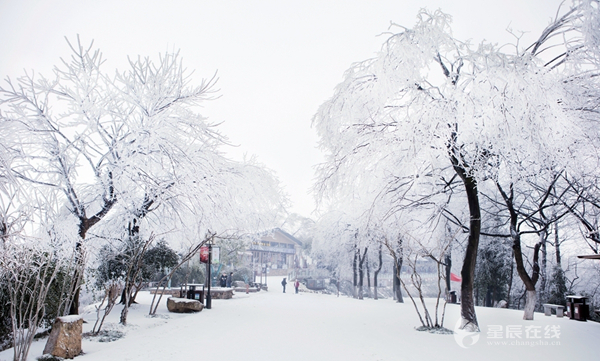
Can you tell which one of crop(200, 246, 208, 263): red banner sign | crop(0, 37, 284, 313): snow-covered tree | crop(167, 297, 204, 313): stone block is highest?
crop(0, 37, 284, 313): snow-covered tree

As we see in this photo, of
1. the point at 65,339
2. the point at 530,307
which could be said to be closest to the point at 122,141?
the point at 65,339

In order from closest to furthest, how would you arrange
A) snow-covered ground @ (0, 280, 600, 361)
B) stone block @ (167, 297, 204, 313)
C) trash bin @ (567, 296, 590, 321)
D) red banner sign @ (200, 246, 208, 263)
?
1. snow-covered ground @ (0, 280, 600, 361)
2. trash bin @ (567, 296, 590, 321)
3. stone block @ (167, 297, 204, 313)
4. red banner sign @ (200, 246, 208, 263)

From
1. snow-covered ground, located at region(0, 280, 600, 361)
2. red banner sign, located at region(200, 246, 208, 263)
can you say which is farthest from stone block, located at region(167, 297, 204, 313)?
red banner sign, located at region(200, 246, 208, 263)

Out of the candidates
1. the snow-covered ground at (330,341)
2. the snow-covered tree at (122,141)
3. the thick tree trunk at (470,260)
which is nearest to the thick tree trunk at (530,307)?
the snow-covered ground at (330,341)

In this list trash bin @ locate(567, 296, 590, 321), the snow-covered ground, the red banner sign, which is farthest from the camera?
the red banner sign

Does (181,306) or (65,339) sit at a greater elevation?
(65,339)

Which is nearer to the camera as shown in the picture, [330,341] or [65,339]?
[65,339]

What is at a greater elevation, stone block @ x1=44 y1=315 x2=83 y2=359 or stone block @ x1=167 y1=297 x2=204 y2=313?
stone block @ x1=44 y1=315 x2=83 y2=359

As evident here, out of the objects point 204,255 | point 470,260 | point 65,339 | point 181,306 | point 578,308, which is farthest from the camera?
point 204,255

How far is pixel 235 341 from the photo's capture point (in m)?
8.38

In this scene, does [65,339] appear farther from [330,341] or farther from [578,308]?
[578,308]

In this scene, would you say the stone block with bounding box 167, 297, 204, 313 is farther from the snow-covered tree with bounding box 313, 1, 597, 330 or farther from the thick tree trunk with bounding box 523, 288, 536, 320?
the thick tree trunk with bounding box 523, 288, 536, 320

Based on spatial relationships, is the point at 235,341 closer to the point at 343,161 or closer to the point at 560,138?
the point at 343,161

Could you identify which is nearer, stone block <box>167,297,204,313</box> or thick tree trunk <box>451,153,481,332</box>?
thick tree trunk <box>451,153,481,332</box>
